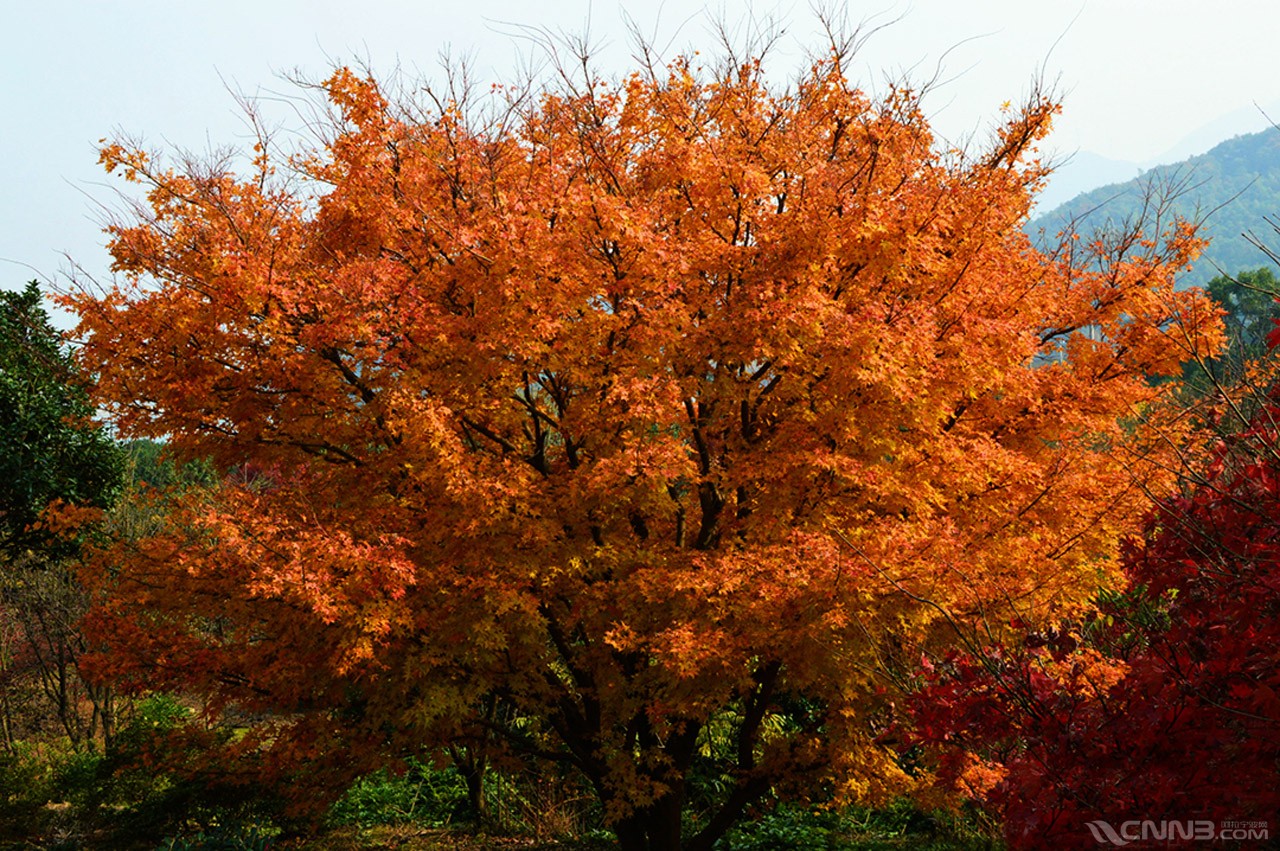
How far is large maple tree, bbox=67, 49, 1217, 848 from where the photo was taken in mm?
7305

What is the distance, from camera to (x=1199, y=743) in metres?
3.56

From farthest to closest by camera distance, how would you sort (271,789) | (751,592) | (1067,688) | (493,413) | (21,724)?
(21,724), (271,789), (493,413), (751,592), (1067,688)

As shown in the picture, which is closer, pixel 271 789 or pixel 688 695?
pixel 688 695

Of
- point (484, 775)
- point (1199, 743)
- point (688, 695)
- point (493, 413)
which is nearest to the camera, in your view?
point (1199, 743)

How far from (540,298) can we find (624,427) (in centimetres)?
149

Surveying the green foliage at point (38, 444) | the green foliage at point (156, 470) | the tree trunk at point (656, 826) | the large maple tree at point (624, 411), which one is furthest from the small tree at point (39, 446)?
the tree trunk at point (656, 826)

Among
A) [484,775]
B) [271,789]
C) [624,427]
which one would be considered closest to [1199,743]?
[624,427]

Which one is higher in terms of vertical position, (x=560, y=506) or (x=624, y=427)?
(x=624, y=427)

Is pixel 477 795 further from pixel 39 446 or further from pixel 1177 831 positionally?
pixel 1177 831

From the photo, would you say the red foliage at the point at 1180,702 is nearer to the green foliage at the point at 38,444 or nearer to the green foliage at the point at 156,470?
the green foliage at the point at 156,470

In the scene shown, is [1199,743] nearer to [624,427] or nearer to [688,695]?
[688,695]

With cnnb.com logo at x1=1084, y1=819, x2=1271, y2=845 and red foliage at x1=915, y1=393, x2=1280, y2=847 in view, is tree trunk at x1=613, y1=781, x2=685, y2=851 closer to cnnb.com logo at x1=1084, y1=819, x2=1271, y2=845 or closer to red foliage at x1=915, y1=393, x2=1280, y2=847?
red foliage at x1=915, y1=393, x2=1280, y2=847

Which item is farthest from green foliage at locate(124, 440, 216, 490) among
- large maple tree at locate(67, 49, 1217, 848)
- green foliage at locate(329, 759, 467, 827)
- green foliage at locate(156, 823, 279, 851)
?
green foliage at locate(329, 759, 467, 827)

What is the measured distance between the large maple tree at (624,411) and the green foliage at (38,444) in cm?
804
